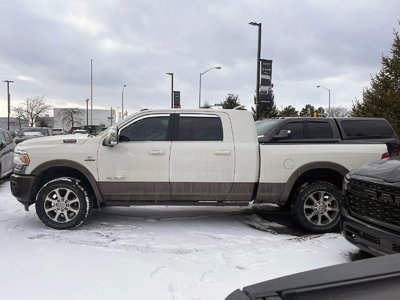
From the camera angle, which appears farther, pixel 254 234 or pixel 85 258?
pixel 254 234

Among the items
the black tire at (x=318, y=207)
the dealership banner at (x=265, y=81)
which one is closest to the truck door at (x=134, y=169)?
the black tire at (x=318, y=207)

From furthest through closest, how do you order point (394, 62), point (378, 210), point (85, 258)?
point (394, 62) → point (85, 258) → point (378, 210)

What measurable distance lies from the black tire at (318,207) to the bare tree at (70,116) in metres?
88.0

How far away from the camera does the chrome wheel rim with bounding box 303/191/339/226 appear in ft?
22.2

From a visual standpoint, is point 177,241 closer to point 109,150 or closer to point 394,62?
point 109,150

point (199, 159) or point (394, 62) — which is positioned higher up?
point (394, 62)

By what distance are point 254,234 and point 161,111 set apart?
2378 mm

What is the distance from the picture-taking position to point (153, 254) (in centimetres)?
545

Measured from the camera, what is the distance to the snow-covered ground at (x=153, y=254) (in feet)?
14.1

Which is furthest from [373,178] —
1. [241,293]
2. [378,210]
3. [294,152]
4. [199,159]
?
[241,293]

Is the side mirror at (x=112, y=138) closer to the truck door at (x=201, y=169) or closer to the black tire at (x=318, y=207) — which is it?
the truck door at (x=201, y=169)

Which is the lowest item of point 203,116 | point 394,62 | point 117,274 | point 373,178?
point 117,274

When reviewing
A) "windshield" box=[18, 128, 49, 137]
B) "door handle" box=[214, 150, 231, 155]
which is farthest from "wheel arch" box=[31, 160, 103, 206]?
"windshield" box=[18, 128, 49, 137]

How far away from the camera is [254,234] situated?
6543 millimetres
